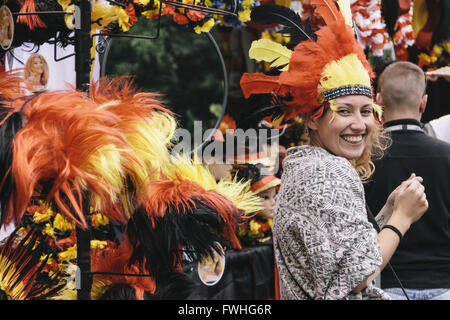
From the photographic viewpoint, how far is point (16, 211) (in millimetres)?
1248

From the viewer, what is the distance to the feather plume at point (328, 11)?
75.5 inches

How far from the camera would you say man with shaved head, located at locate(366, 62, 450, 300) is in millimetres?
2254

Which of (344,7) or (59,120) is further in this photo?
(344,7)

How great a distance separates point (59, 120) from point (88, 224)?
282 mm

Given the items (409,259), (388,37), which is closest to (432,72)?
(388,37)

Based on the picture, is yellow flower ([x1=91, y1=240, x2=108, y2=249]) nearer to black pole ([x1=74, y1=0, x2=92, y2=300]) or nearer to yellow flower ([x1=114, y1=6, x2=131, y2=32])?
black pole ([x1=74, y1=0, x2=92, y2=300])

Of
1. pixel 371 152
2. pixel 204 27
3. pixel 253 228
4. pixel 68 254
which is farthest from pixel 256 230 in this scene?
pixel 68 254

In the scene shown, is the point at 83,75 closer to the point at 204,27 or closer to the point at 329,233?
the point at 329,233

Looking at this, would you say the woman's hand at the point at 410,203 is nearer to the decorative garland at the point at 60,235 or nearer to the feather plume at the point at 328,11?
the feather plume at the point at 328,11

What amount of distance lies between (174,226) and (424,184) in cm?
128

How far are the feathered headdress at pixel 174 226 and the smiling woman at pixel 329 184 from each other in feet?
0.80

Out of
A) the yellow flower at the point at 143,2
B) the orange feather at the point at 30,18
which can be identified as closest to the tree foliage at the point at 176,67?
the yellow flower at the point at 143,2

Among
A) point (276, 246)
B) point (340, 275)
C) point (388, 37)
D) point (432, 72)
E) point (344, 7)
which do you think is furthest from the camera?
point (388, 37)
